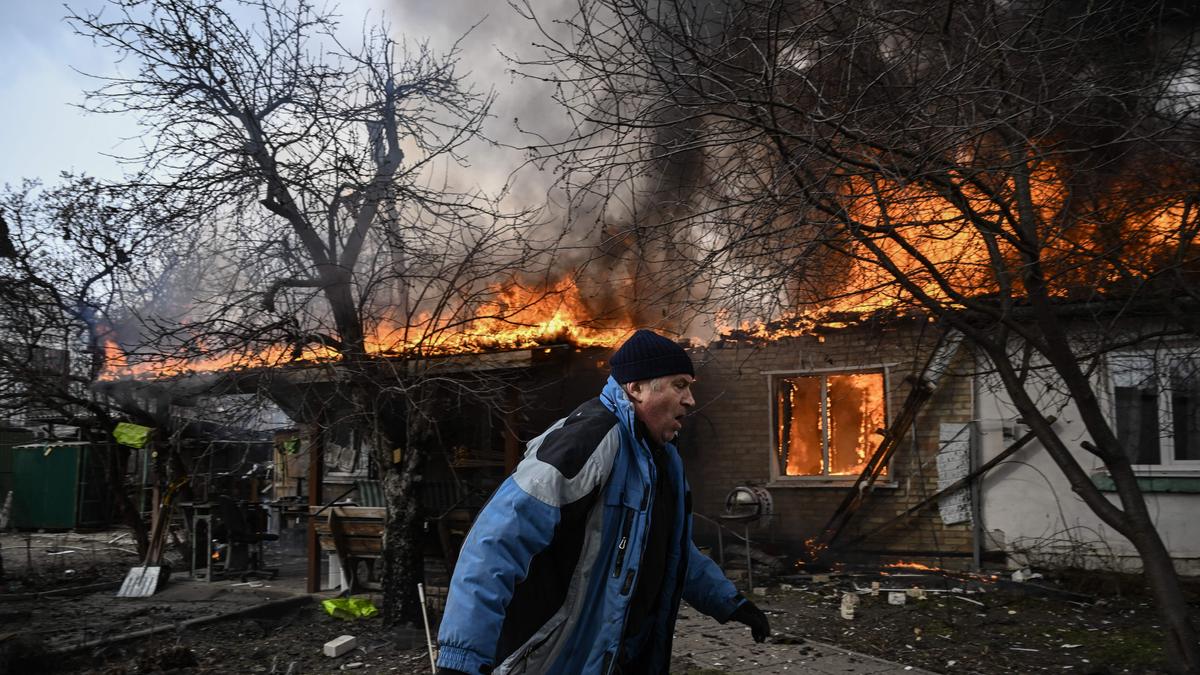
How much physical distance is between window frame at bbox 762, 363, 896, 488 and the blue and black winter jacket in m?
8.68

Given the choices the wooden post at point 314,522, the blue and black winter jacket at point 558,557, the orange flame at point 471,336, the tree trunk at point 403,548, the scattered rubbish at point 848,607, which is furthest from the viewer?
the wooden post at point 314,522

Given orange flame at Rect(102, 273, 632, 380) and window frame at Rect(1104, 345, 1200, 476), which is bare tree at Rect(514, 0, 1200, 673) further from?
window frame at Rect(1104, 345, 1200, 476)

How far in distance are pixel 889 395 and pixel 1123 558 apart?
3.04m

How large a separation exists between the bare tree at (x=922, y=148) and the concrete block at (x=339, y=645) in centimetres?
475

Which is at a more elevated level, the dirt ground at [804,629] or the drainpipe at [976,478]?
the drainpipe at [976,478]

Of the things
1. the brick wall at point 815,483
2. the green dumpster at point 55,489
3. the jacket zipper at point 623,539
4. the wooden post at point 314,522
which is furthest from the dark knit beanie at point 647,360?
the green dumpster at point 55,489

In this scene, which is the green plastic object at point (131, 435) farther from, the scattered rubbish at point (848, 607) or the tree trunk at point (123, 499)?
the scattered rubbish at point (848, 607)

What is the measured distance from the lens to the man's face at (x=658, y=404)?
9.62 feet

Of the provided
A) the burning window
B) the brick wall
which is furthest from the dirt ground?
the burning window

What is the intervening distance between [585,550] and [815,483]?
9.28m

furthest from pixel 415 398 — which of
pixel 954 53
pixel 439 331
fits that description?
pixel 954 53

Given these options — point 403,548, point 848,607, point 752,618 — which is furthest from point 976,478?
point 752,618

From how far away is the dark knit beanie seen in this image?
292 centimetres

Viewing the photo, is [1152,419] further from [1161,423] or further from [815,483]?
[815,483]
